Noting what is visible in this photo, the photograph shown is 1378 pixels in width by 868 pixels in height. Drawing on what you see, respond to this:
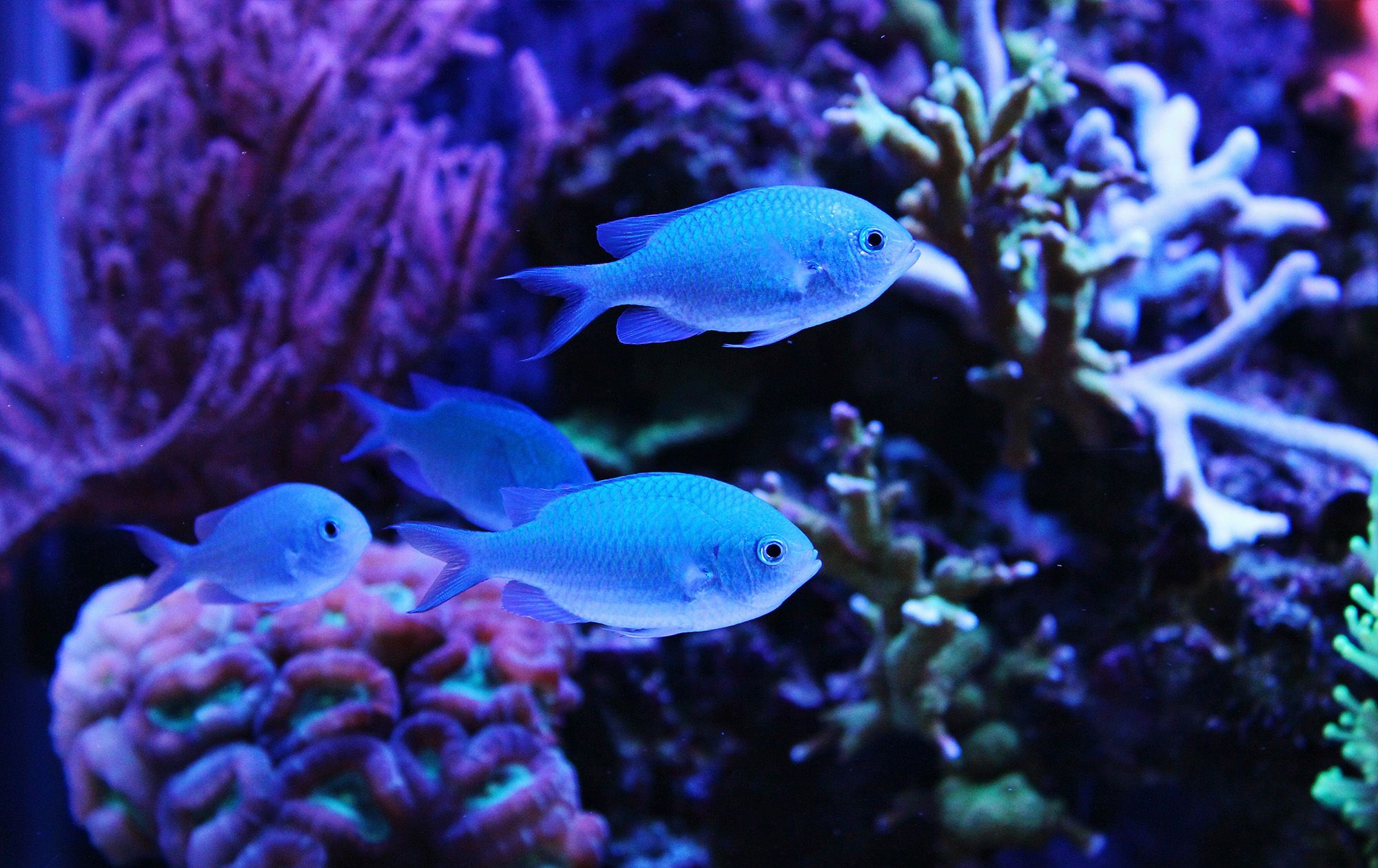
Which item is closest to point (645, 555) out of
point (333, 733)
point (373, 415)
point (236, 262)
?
point (373, 415)

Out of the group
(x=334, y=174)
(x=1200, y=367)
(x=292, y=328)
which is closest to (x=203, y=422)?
(x=292, y=328)

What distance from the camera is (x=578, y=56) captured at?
3586 millimetres

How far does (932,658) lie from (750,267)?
141 centimetres

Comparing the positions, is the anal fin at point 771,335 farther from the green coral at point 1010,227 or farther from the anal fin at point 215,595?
the green coral at point 1010,227

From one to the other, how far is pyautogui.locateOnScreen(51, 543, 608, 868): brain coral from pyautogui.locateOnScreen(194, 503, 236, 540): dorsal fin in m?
0.55

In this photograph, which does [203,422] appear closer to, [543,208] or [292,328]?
[292,328]

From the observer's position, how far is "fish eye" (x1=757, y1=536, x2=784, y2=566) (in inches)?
42.2

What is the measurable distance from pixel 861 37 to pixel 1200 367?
5.29 ft

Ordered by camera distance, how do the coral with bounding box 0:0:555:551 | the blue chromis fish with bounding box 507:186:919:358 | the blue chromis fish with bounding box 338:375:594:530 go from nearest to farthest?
the blue chromis fish with bounding box 507:186:919:358, the blue chromis fish with bounding box 338:375:594:530, the coral with bounding box 0:0:555:551

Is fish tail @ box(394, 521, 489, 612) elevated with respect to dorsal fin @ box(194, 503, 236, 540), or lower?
elevated

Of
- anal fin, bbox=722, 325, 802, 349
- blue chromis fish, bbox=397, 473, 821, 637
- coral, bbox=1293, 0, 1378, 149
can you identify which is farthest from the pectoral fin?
coral, bbox=1293, 0, 1378, 149

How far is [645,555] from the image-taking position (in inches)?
42.3

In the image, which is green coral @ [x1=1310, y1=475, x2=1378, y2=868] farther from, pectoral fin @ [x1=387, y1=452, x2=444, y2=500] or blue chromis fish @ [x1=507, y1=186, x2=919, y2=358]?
pectoral fin @ [x1=387, y1=452, x2=444, y2=500]

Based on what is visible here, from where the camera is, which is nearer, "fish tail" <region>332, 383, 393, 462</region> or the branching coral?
"fish tail" <region>332, 383, 393, 462</region>
